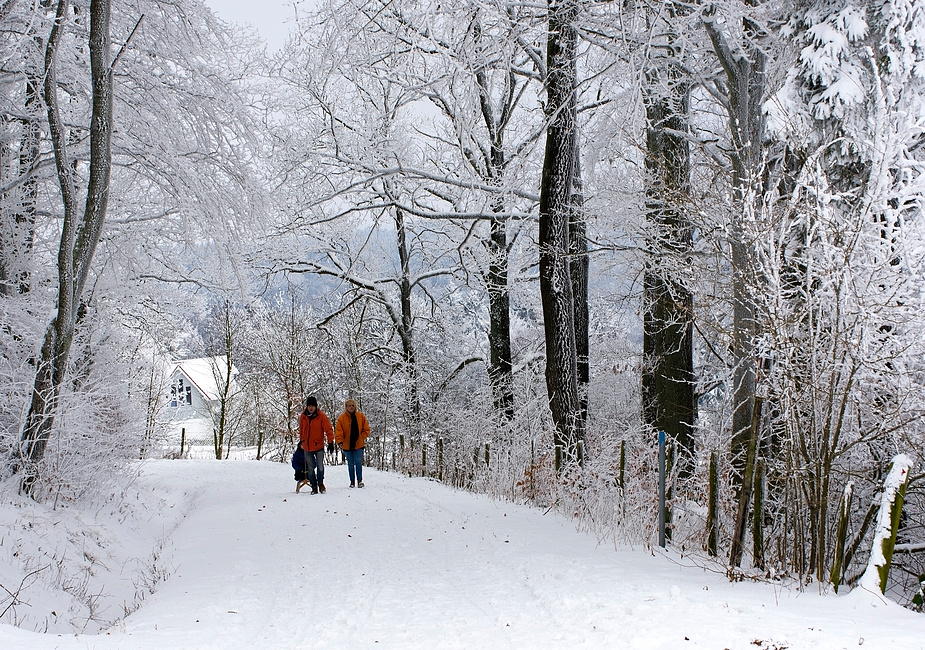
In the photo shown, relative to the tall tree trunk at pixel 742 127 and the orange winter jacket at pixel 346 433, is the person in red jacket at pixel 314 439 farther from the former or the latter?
the tall tree trunk at pixel 742 127

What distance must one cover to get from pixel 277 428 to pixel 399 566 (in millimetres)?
31292

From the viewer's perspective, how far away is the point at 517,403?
59.2ft

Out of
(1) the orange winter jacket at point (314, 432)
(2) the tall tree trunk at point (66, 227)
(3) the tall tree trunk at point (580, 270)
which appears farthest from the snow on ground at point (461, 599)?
(3) the tall tree trunk at point (580, 270)

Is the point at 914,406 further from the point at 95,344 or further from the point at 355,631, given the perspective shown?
the point at 95,344

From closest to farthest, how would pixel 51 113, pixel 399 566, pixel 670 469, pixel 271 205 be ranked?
pixel 399 566 < pixel 670 469 < pixel 51 113 < pixel 271 205

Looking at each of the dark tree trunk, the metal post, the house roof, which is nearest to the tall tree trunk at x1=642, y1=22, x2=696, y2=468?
the metal post

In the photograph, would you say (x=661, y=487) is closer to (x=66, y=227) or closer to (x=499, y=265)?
(x=66, y=227)

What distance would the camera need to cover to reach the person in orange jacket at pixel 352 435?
1360 centimetres

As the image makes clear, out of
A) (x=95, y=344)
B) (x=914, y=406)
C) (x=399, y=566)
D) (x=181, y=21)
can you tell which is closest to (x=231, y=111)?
(x=181, y=21)

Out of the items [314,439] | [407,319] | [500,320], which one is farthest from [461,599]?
[407,319]

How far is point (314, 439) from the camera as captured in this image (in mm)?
12852

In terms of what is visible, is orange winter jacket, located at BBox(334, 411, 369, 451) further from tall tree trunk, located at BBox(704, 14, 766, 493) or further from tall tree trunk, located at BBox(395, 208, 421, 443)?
tall tree trunk, located at BBox(395, 208, 421, 443)

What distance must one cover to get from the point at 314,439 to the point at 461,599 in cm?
796

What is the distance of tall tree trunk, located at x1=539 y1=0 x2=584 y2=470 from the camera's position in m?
10.0
